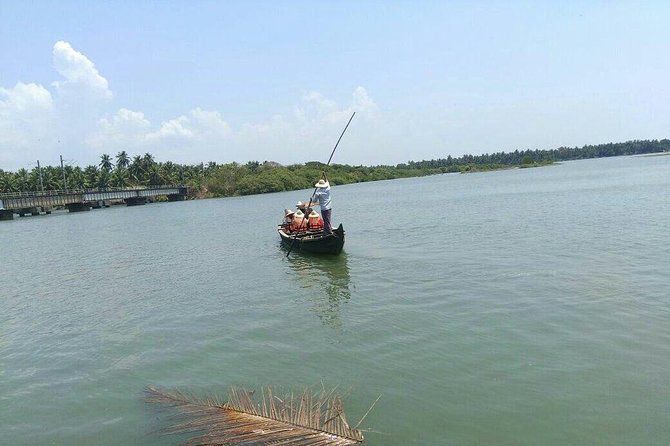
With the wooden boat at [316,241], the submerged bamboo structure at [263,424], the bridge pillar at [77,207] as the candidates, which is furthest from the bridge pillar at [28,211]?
the submerged bamboo structure at [263,424]

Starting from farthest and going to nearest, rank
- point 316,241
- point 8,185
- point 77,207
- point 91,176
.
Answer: point 91,176, point 8,185, point 77,207, point 316,241

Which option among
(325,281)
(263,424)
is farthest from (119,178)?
(263,424)

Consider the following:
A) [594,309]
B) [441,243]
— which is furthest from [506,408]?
[441,243]

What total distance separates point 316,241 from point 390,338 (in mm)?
11616

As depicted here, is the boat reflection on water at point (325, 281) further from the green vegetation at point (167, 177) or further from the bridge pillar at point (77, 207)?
the green vegetation at point (167, 177)

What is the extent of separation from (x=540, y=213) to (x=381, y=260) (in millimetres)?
16670

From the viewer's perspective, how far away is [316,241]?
22.4 meters

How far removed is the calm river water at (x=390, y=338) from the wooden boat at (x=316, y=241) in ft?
1.93

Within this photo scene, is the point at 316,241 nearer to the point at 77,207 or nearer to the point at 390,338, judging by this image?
the point at 390,338

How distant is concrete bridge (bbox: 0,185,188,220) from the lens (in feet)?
270

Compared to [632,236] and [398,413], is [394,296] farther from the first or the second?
[632,236]

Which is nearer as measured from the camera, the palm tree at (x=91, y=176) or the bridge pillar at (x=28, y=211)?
the bridge pillar at (x=28, y=211)

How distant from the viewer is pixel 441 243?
77.0ft

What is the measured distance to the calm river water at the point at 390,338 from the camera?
7.73 meters
